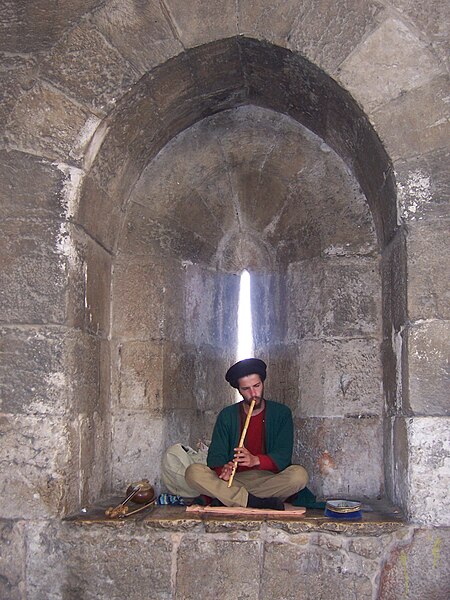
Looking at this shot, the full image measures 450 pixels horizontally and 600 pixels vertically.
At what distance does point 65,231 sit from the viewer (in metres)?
3.51

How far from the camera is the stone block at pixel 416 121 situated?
3.37 metres

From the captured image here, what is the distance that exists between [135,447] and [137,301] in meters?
0.86

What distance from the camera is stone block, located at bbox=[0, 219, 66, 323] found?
345cm

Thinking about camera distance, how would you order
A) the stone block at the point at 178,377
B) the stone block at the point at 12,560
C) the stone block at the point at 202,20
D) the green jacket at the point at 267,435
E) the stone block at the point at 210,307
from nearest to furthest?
the stone block at the point at 12,560
the stone block at the point at 202,20
the green jacket at the point at 267,435
the stone block at the point at 178,377
the stone block at the point at 210,307

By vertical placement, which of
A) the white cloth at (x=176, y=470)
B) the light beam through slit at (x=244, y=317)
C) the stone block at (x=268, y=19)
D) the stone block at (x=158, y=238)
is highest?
the stone block at (x=268, y=19)

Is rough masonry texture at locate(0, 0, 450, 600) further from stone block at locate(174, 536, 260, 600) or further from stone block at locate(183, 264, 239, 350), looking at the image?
stone block at locate(183, 264, 239, 350)

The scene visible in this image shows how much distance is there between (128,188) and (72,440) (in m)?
1.54

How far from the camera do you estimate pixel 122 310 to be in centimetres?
426

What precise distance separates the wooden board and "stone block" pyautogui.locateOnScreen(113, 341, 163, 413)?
0.77m

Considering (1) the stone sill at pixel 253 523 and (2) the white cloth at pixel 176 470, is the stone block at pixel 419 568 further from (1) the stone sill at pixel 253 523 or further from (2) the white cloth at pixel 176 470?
(2) the white cloth at pixel 176 470


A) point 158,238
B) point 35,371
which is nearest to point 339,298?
point 158,238

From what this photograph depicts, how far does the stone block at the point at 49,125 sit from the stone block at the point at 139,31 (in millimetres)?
373

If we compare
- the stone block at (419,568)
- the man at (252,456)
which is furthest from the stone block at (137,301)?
the stone block at (419,568)

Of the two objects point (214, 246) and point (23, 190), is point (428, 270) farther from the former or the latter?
point (23, 190)
